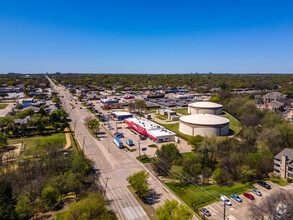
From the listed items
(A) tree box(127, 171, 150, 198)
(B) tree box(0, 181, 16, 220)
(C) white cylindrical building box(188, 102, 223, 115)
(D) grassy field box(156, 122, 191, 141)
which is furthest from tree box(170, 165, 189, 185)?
(C) white cylindrical building box(188, 102, 223, 115)

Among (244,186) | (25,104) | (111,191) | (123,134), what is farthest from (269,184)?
(25,104)

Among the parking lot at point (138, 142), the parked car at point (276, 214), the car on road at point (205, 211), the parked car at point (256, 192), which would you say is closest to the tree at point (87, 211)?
the car on road at point (205, 211)

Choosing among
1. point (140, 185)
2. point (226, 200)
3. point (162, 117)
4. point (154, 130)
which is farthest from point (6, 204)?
point (162, 117)

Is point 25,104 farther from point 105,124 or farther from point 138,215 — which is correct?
point 138,215

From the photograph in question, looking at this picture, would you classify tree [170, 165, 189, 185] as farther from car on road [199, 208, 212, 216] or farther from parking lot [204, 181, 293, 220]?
car on road [199, 208, 212, 216]

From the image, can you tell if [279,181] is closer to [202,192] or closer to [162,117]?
[202,192]
